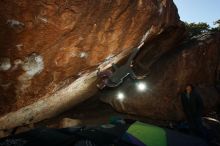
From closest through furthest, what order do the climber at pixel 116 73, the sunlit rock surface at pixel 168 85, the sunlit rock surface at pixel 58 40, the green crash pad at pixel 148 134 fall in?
the green crash pad at pixel 148 134
the sunlit rock surface at pixel 58 40
the climber at pixel 116 73
the sunlit rock surface at pixel 168 85

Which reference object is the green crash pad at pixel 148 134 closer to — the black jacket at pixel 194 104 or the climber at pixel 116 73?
the climber at pixel 116 73

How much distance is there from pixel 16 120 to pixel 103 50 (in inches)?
118

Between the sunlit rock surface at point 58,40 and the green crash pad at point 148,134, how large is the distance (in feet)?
7.12

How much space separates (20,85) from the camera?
16.6 ft

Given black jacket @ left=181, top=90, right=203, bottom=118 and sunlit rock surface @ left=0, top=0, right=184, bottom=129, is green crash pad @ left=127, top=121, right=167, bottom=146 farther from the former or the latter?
black jacket @ left=181, top=90, right=203, bottom=118

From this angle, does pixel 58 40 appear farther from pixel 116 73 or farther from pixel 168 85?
pixel 168 85

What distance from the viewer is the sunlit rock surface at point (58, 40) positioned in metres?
4.37

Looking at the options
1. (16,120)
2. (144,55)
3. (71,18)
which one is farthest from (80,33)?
(144,55)

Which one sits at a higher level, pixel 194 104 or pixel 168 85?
pixel 168 85

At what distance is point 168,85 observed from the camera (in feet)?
30.3

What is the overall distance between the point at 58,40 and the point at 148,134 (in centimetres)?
249

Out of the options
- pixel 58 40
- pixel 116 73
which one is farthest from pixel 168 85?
pixel 58 40

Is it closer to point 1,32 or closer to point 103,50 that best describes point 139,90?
point 103,50

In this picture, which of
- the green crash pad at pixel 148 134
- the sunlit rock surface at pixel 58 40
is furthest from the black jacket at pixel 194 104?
the green crash pad at pixel 148 134
